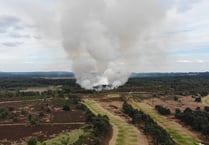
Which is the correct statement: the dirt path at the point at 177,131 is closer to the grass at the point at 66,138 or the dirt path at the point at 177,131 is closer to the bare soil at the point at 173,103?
the bare soil at the point at 173,103

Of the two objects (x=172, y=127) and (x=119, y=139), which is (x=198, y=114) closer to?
(x=172, y=127)

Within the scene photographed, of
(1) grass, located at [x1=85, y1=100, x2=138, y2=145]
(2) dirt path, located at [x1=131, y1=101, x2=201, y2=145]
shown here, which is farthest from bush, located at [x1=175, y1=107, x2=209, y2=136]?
(1) grass, located at [x1=85, y1=100, x2=138, y2=145]

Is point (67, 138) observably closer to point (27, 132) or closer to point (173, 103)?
point (27, 132)

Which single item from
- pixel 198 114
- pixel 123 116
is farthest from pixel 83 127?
pixel 198 114

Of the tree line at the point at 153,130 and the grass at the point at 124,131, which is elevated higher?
the tree line at the point at 153,130

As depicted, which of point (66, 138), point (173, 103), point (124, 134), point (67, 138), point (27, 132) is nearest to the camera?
point (67, 138)

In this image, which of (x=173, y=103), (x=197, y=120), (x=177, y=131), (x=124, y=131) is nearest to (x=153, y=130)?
(x=124, y=131)

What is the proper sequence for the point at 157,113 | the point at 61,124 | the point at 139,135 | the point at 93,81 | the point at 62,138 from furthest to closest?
the point at 93,81 < the point at 157,113 < the point at 61,124 < the point at 139,135 < the point at 62,138

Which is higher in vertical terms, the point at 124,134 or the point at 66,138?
the point at 66,138

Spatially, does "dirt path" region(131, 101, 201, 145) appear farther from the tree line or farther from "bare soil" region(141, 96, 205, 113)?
"bare soil" region(141, 96, 205, 113)

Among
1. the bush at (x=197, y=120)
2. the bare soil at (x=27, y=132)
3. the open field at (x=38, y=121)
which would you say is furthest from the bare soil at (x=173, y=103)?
the bare soil at (x=27, y=132)

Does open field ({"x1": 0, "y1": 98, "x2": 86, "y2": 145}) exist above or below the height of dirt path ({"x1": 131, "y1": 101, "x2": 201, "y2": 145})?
above
